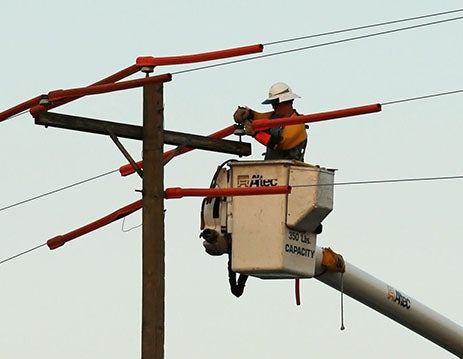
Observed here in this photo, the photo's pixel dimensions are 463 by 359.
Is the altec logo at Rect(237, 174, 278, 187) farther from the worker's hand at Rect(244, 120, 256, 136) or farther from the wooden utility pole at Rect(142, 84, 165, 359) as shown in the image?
the wooden utility pole at Rect(142, 84, 165, 359)

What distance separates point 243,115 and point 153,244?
2.04 meters

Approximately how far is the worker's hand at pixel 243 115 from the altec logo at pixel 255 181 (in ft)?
2.00

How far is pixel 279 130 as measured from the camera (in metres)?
22.0

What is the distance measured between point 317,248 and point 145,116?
150 inches

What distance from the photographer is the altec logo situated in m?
21.8

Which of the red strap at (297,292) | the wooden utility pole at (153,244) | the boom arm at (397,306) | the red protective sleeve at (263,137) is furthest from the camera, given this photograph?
the boom arm at (397,306)

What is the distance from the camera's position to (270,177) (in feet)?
71.5

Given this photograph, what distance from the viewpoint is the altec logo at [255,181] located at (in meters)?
21.8

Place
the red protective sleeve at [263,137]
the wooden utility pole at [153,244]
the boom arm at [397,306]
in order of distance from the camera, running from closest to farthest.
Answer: the wooden utility pole at [153,244]
the red protective sleeve at [263,137]
the boom arm at [397,306]

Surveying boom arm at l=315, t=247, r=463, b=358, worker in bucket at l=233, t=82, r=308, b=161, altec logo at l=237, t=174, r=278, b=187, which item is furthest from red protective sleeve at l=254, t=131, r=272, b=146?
boom arm at l=315, t=247, r=463, b=358

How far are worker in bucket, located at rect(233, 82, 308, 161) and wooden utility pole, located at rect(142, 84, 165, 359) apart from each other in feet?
4.50

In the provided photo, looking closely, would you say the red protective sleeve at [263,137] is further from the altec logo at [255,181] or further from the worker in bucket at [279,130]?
the altec logo at [255,181]

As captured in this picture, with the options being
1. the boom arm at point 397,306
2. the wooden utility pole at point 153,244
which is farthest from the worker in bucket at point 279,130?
the boom arm at point 397,306

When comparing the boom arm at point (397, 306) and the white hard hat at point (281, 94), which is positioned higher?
the white hard hat at point (281, 94)
